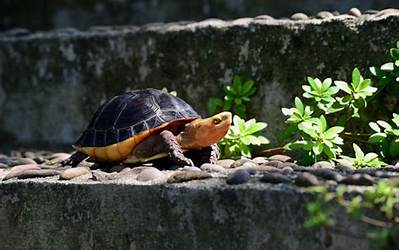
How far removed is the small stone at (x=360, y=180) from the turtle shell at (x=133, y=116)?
3.79 ft

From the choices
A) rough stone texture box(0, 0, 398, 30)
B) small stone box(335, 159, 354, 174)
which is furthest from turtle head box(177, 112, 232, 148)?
rough stone texture box(0, 0, 398, 30)

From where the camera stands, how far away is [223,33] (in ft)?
16.2

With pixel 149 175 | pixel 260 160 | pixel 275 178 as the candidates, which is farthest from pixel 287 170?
pixel 260 160

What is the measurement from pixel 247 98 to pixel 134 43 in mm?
970

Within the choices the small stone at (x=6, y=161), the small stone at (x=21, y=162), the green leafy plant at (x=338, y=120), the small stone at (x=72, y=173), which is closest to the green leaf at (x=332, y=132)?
the green leafy plant at (x=338, y=120)

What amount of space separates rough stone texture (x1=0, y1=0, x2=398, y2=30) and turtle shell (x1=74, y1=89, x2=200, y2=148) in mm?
3536

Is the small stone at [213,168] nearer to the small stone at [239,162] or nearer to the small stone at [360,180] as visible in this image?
the small stone at [239,162]

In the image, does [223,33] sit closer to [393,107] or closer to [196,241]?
[393,107]

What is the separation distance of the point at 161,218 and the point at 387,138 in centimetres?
120

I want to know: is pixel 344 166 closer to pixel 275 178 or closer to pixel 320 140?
pixel 320 140

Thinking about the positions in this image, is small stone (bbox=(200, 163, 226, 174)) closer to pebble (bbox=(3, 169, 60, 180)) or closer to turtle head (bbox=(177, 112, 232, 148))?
turtle head (bbox=(177, 112, 232, 148))

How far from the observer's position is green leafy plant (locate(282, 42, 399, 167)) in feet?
13.0

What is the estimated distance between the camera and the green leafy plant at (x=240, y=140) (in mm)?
4289

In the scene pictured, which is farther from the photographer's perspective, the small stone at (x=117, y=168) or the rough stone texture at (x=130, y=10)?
the rough stone texture at (x=130, y=10)
